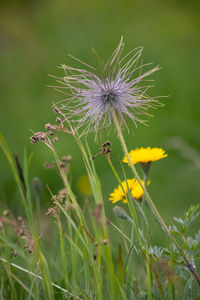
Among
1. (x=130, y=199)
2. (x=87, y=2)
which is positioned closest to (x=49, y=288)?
(x=130, y=199)

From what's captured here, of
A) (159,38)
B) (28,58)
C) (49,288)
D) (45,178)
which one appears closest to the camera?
(49,288)

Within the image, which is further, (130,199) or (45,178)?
(45,178)

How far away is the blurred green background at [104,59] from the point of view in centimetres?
242

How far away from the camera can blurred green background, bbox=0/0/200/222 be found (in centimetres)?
242

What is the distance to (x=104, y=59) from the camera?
2.95 metres

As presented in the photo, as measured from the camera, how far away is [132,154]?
95cm

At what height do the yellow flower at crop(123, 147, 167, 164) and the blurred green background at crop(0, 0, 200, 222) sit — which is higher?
the blurred green background at crop(0, 0, 200, 222)

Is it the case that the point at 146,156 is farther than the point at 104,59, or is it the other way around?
the point at 104,59

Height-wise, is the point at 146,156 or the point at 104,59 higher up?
the point at 104,59

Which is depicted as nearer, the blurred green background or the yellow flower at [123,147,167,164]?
the yellow flower at [123,147,167,164]

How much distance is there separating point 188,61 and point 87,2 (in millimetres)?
1657

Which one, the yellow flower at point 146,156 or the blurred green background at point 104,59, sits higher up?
the blurred green background at point 104,59

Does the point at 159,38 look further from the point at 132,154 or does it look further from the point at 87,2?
the point at 132,154

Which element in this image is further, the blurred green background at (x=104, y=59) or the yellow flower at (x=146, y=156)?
the blurred green background at (x=104, y=59)
